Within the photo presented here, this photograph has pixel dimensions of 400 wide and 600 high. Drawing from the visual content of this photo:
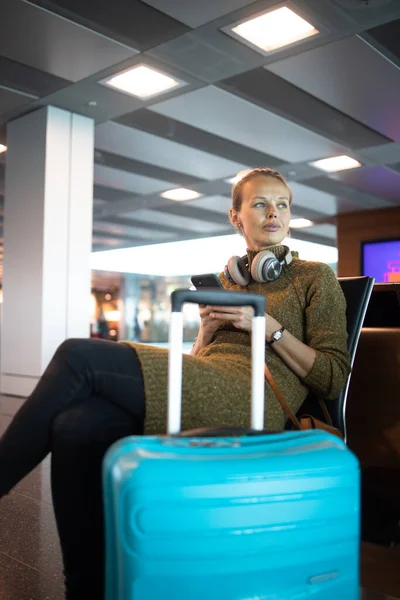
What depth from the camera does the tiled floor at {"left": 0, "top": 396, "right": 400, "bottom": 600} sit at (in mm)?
1388

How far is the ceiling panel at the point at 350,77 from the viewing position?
3.98 meters

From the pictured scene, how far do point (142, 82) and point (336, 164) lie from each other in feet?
9.12

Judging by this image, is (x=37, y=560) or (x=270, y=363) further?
(x=37, y=560)

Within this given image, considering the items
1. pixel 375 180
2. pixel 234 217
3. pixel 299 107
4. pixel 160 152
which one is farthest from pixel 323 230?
pixel 234 217

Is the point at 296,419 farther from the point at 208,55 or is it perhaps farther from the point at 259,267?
the point at 208,55

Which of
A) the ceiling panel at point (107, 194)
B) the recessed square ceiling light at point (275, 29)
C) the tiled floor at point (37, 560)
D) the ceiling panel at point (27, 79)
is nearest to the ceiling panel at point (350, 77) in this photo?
the recessed square ceiling light at point (275, 29)

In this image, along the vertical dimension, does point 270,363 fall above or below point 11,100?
below

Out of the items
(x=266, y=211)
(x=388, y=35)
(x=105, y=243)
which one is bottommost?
(x=266, y=211)

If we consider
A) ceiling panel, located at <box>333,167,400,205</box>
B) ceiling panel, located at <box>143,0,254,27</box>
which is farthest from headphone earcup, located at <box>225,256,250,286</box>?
ceiling panel, located at <box>333,167,400,205</box>

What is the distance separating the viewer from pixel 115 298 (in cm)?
2069

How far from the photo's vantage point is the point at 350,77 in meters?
4.33

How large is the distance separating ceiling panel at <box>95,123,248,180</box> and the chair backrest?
4.30 metres

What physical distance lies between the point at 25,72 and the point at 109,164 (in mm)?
2276

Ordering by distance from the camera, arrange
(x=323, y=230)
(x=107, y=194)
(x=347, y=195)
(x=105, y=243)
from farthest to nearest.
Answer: (x=105, y=243) < (x=323, y=230) < (x=347, y=195) < (x=107, y=194)
